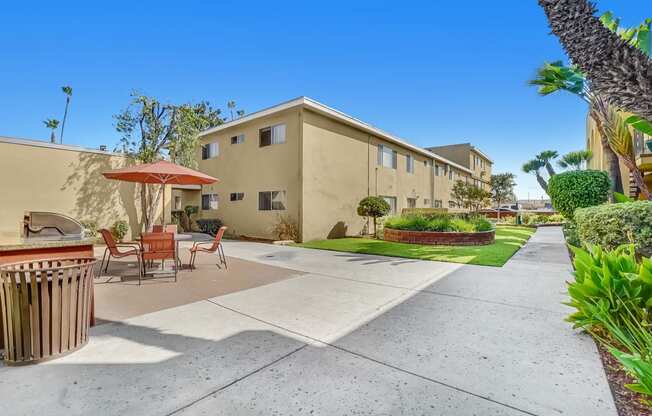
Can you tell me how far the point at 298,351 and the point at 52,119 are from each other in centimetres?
4300

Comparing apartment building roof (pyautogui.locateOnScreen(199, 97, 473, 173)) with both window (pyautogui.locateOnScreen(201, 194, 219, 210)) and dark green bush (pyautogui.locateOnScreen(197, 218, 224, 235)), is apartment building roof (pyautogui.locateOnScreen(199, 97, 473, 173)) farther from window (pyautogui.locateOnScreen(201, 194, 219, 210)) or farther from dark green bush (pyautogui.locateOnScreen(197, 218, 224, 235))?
dark green bush (pyautogui.locateOnScreen(197, 218, 224, 235))

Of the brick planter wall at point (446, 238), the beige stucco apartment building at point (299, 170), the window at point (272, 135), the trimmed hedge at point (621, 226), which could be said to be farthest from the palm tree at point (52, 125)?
the trimmed hedge at point (621, 226)

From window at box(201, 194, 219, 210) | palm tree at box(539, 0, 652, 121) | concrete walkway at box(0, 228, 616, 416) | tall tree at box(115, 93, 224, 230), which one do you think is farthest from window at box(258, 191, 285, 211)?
palm tree at box(539, 0, 652, 121)

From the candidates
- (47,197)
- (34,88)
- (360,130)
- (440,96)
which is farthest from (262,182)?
(34,88)

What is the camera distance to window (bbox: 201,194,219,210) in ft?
58.4

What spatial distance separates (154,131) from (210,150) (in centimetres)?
399

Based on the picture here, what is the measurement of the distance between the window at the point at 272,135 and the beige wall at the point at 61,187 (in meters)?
6.44

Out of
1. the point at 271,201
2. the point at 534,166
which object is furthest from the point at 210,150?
the point at 534,166

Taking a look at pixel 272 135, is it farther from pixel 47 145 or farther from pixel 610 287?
pixel 610 287

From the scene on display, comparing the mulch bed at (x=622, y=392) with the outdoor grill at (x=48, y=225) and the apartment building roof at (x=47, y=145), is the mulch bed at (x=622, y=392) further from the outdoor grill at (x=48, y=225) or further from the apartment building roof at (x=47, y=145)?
the apartment building roof at (x=47, y=145)

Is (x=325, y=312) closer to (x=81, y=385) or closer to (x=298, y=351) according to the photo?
(x=298, y=351)

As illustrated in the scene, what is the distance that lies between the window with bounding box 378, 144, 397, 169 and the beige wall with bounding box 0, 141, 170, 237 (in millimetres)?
13398

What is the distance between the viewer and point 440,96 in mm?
16719

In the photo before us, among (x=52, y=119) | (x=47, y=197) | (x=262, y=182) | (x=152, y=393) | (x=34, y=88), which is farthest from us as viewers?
(x=52, y=119)
